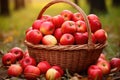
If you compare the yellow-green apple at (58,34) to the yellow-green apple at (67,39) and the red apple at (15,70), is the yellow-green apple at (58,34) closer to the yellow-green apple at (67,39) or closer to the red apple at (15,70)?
the yellow-green apple at (67,39)

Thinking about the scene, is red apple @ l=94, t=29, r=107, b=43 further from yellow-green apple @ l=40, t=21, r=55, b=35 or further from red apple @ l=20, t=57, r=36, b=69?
red apple @ l=20, t=57, r=36, b=69

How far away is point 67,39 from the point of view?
12.9ft

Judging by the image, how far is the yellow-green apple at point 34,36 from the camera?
4.05 meters

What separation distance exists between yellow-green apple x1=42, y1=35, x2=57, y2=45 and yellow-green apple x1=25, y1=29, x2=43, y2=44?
56 millimetres

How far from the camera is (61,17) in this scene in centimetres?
418

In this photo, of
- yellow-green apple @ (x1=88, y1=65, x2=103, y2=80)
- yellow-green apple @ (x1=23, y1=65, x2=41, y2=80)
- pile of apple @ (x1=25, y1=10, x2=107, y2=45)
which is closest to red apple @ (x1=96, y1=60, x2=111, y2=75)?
yellow-green apple @ (x1=88, y1=65, x2=103, y2=80)

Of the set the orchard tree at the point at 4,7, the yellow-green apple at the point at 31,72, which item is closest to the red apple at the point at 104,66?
the yellow-green apple at the point at 31,72

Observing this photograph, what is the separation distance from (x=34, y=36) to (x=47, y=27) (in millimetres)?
180

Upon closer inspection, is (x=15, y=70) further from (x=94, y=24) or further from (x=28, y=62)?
(x=94, y=24)

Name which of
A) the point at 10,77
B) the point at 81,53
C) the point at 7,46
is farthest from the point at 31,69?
the point at 7,46

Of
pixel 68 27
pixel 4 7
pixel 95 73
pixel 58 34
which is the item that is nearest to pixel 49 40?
pixel 58 34

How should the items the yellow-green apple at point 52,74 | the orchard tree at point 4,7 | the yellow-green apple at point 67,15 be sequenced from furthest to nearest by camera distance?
the orchard tree at point 4,7 < the yellow-green apple at point 67,15 < the yellow-green apple at point 52,74

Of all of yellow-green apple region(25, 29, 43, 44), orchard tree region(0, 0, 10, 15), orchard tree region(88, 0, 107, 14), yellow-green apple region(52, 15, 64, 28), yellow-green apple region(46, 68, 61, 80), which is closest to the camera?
yellow-green apple region(46, 68, 61, 80)

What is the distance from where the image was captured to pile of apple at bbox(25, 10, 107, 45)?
157 inches
